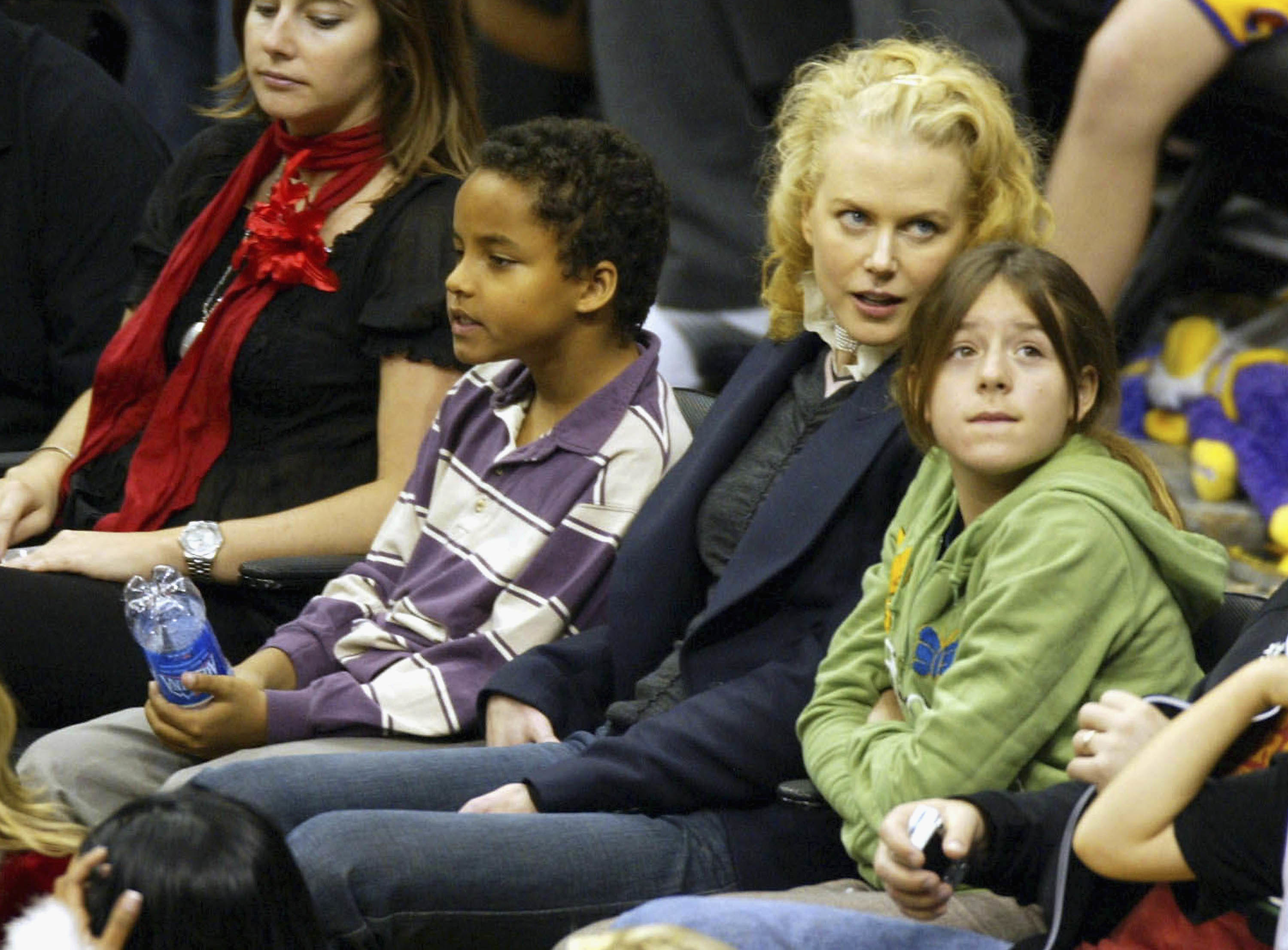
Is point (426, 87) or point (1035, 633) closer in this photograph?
point (1035, 633)

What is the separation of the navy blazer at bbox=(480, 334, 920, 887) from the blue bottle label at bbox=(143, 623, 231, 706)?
1.13 ft

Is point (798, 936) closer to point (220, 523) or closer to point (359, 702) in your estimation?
point (359, 702)

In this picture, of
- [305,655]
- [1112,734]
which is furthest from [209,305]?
[1112,734]

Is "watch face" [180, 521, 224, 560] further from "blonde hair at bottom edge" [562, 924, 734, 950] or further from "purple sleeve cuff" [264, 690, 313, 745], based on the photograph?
"blonde hair at bottom edge" [562, 924, 734, 950]

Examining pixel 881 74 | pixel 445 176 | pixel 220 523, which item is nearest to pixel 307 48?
pixel 445 176

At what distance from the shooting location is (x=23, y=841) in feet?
6.56

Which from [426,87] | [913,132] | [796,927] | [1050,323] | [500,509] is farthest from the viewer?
[426,87]

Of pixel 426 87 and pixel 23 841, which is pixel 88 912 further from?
pixel 426 87

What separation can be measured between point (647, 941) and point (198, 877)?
17.7 inches

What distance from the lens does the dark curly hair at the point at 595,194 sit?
8.41 feet

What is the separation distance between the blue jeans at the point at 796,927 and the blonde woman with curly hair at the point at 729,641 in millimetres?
258

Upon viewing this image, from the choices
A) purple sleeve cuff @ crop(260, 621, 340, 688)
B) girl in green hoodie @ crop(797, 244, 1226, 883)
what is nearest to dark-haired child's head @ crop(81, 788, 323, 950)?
girl in green hoodie @ crop(797, 244, 1226, 883)

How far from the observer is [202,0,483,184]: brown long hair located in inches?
118

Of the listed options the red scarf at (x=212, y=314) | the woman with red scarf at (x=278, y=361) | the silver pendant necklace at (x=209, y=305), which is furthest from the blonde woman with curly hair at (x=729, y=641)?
the silver pendant necklace at (x=209, y=305)
